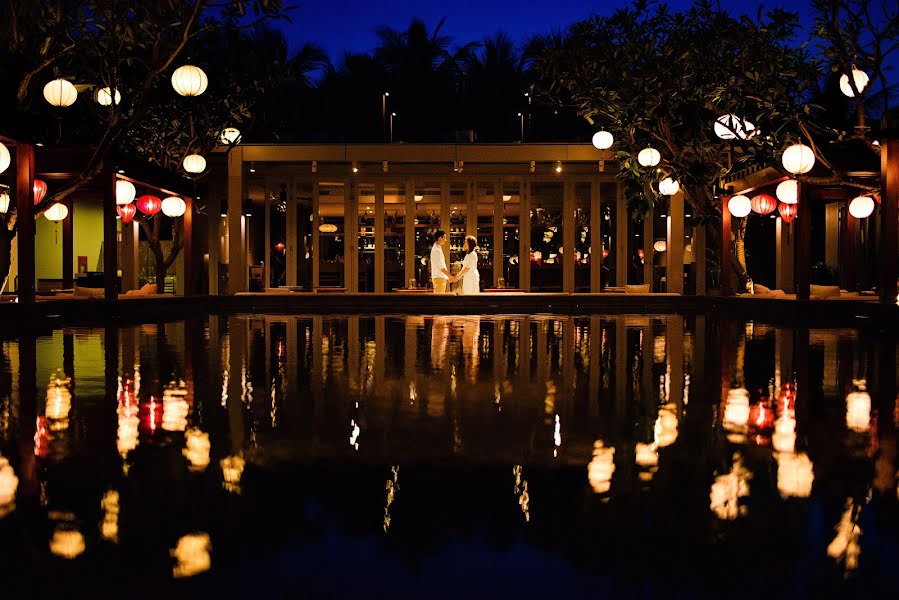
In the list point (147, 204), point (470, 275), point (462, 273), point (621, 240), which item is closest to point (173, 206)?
point (147, 204)

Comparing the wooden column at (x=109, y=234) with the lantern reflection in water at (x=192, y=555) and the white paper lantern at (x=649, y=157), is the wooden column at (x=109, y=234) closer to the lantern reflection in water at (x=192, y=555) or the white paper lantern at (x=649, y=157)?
the white paper lantern at (x=649, y=157)

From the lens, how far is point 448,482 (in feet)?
10.7

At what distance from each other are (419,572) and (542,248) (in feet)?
76.7

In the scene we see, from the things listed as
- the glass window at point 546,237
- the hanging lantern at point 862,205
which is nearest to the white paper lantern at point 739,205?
the hanging lantern at point 862,205

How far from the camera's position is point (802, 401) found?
5.44 meters

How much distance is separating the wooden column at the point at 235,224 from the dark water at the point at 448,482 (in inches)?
660

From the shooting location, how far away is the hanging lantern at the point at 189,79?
44.1 feet

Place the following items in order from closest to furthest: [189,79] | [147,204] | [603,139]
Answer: [189,79], [603,139], [147,204]

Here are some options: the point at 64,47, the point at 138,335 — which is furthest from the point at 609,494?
the point at 64,47

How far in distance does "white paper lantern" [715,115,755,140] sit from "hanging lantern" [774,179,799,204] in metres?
1.12

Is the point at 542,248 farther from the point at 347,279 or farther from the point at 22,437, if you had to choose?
the point at 22,437

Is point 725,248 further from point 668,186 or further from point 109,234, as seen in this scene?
point 109,234

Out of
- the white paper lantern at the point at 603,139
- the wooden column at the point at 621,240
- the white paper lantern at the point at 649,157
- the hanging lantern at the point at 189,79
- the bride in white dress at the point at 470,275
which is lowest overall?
the bride in white dress at the point at 470,275

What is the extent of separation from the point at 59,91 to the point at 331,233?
12.4 meters
